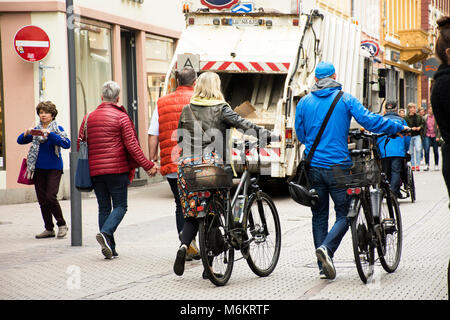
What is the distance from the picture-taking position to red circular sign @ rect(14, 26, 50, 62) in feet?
45.3

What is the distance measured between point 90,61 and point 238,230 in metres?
10.6

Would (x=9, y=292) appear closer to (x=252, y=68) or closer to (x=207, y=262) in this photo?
(x=207, y=262)

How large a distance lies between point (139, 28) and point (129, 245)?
968 centimetres

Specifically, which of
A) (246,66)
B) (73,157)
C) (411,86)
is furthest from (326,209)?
(411,86)

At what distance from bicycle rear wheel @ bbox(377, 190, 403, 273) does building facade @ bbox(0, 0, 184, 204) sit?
5557mm

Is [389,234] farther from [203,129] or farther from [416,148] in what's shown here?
[416,148]

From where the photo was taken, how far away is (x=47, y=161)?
32.3ft

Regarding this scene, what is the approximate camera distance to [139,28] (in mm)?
18141

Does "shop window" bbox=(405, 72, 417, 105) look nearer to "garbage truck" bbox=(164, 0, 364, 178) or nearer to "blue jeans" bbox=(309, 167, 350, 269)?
"garbage truck" bbox=(164, 0, 364, 178)

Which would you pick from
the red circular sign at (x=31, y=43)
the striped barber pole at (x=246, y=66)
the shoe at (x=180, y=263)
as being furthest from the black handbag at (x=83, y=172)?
the striped barber pole at (x=246, y=66)

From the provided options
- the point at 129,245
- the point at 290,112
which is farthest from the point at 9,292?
the point at 290,112

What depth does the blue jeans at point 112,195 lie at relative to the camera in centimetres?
816

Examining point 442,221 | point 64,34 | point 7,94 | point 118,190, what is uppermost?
point 64,34

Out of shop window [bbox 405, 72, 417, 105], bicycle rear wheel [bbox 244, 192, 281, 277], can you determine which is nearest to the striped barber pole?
bicycle rear wheel [bbox 244, 192, 281, 277]
